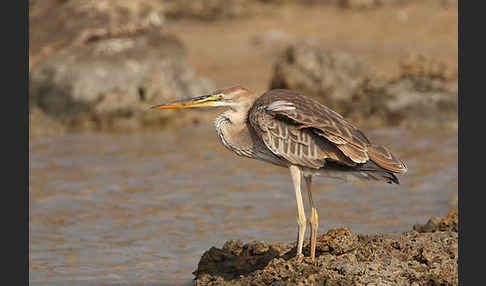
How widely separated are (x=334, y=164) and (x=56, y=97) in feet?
25.8

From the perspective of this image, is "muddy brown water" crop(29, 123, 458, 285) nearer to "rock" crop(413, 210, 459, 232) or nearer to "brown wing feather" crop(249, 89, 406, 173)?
"rock" crop(413, 210, 459, 232)

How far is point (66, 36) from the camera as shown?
13.1 metres

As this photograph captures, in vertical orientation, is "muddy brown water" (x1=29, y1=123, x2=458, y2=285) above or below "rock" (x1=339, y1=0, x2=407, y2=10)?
below

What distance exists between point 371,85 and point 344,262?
24.7ft

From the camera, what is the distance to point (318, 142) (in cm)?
561

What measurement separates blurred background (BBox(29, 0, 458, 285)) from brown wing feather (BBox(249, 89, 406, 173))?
64.3 inches

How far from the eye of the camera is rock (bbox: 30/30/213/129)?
1249cm

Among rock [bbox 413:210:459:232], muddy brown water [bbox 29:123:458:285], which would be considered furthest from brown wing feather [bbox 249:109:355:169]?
muddy brown water [bbox 29:123:458:285]

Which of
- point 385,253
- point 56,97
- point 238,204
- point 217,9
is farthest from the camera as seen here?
point 217,9

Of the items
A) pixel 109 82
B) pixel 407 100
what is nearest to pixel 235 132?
pixel 407 100

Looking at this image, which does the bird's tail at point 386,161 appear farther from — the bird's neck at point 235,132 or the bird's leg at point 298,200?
the bird's neck at point 235,132

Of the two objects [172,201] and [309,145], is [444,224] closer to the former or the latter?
[309,145]

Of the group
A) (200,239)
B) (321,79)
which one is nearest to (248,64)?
(321,79)

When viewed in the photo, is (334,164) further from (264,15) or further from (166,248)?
(264,15)
